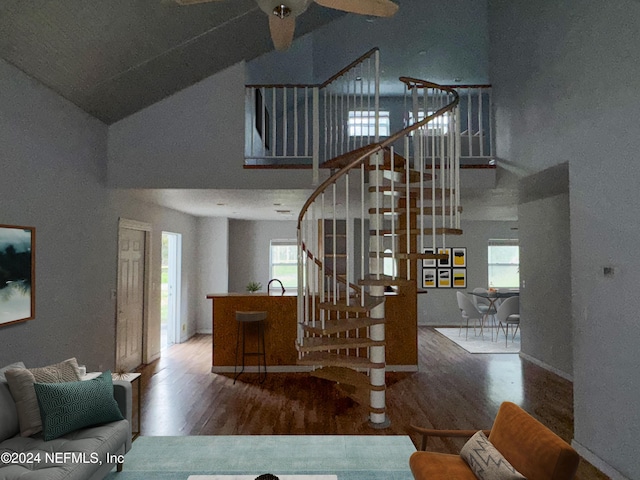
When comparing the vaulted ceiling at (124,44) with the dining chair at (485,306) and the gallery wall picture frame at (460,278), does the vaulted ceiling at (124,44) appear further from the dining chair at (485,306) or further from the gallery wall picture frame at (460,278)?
the gallery wall picture frame at (460,278)

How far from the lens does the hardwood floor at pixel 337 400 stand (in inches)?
151

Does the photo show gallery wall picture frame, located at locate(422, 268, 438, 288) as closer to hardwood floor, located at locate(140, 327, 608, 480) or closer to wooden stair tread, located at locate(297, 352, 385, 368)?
hardwood floor, located at locate(140, 327, 608, 480)

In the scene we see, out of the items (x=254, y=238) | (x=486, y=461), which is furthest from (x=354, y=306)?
(x=254, y=238)

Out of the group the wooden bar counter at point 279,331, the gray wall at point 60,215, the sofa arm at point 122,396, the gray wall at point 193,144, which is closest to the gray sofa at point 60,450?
the sofa arm at point 122,396

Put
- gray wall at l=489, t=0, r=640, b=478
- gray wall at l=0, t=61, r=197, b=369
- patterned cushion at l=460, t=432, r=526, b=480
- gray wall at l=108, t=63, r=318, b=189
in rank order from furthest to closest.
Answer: gray wall at l=108, t=63, r=318, b=189 → gray wall at l=0, t=61, r=197, b=369 → gray wall at l=489, t=0, r=640, b=478 → patterned cushion at l=460, t=432, r=526, b=480

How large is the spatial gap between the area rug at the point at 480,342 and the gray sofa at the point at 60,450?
562cm

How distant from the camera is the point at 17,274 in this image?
10.9ft

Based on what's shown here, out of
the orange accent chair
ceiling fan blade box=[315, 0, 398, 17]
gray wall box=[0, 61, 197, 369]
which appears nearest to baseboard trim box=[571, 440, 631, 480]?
the orange accent chair

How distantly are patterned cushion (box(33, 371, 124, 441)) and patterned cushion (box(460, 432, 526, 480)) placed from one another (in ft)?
7.40

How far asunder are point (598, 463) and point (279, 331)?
3706mm

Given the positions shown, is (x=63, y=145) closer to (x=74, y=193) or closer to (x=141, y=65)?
(x=74, y=193)

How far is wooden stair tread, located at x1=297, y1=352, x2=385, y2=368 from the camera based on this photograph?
376 centimetres

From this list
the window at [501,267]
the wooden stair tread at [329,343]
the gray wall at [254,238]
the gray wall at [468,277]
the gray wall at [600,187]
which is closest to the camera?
the gray wall at [600,187]

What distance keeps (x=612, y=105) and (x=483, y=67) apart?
4.59m
